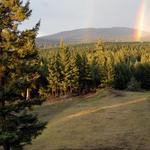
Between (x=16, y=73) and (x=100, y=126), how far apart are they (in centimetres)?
3645

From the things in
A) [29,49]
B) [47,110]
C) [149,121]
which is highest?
[29,49]

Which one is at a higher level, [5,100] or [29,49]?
[29,49]

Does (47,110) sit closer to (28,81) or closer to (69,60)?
(69,60)

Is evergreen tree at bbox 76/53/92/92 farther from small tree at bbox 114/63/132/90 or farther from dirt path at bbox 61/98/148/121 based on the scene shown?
dirt path at bbox 61/98/148/121

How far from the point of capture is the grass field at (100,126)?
A: 4897cm

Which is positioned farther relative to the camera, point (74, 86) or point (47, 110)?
point (74, 86)

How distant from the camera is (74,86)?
10788cm

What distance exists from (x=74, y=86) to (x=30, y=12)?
265 ft

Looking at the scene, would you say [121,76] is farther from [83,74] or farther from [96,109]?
[96,109]

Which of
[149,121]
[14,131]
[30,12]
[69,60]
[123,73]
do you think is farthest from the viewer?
[123,73]

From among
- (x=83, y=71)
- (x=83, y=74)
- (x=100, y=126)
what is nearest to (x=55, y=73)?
(x=83, y=74)

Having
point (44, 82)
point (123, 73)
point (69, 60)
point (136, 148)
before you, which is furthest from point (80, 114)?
point (123, 73)

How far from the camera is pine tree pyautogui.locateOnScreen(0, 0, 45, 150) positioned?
83.3 feet

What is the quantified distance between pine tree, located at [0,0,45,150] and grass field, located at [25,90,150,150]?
21.3m
